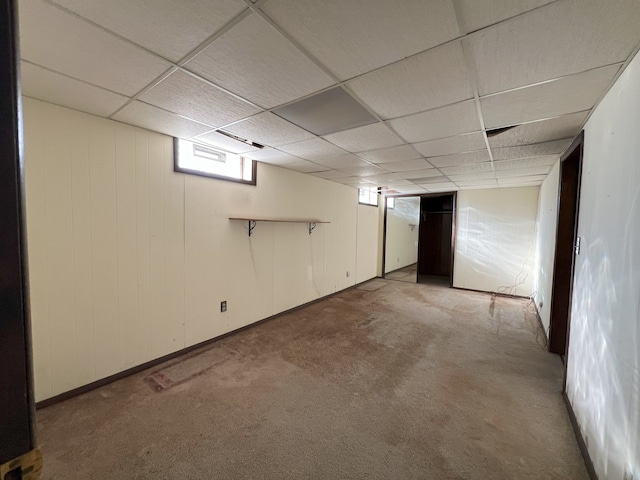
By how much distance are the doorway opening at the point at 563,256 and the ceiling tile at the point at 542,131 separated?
49 cm

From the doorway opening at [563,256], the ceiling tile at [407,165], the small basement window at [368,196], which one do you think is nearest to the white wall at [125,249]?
the ceiling tile at [407,165]

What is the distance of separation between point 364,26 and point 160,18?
0.93 m

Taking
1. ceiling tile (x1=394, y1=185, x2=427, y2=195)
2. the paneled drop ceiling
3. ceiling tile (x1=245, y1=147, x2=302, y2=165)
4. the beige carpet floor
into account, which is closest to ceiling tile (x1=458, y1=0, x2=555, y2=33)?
the paneled drop ceiling

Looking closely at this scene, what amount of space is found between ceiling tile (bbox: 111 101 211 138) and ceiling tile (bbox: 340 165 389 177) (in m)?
2.18

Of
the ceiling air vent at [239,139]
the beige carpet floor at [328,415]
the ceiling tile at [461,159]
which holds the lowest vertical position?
the beige carpet floor at [328,415]

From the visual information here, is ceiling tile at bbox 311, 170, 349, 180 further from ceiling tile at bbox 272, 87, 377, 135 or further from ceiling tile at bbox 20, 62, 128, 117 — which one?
ceiling tile at bbox 20, 62, 128, 117

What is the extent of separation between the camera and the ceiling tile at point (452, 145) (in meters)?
2.57

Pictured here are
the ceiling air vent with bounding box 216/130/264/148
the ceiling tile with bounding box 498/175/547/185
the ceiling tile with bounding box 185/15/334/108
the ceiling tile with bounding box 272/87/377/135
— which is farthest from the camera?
the ceiling tile with bounding box 498/175/547/185

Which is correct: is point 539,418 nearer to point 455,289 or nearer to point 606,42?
point 606,42

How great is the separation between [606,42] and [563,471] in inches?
92.2

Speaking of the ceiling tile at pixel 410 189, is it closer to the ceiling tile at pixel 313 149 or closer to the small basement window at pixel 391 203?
the small basement window at pixel 391 203

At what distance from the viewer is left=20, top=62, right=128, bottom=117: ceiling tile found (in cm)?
158

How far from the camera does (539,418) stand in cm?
194

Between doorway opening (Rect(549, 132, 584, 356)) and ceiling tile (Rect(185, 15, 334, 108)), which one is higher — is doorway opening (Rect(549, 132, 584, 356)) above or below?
below
